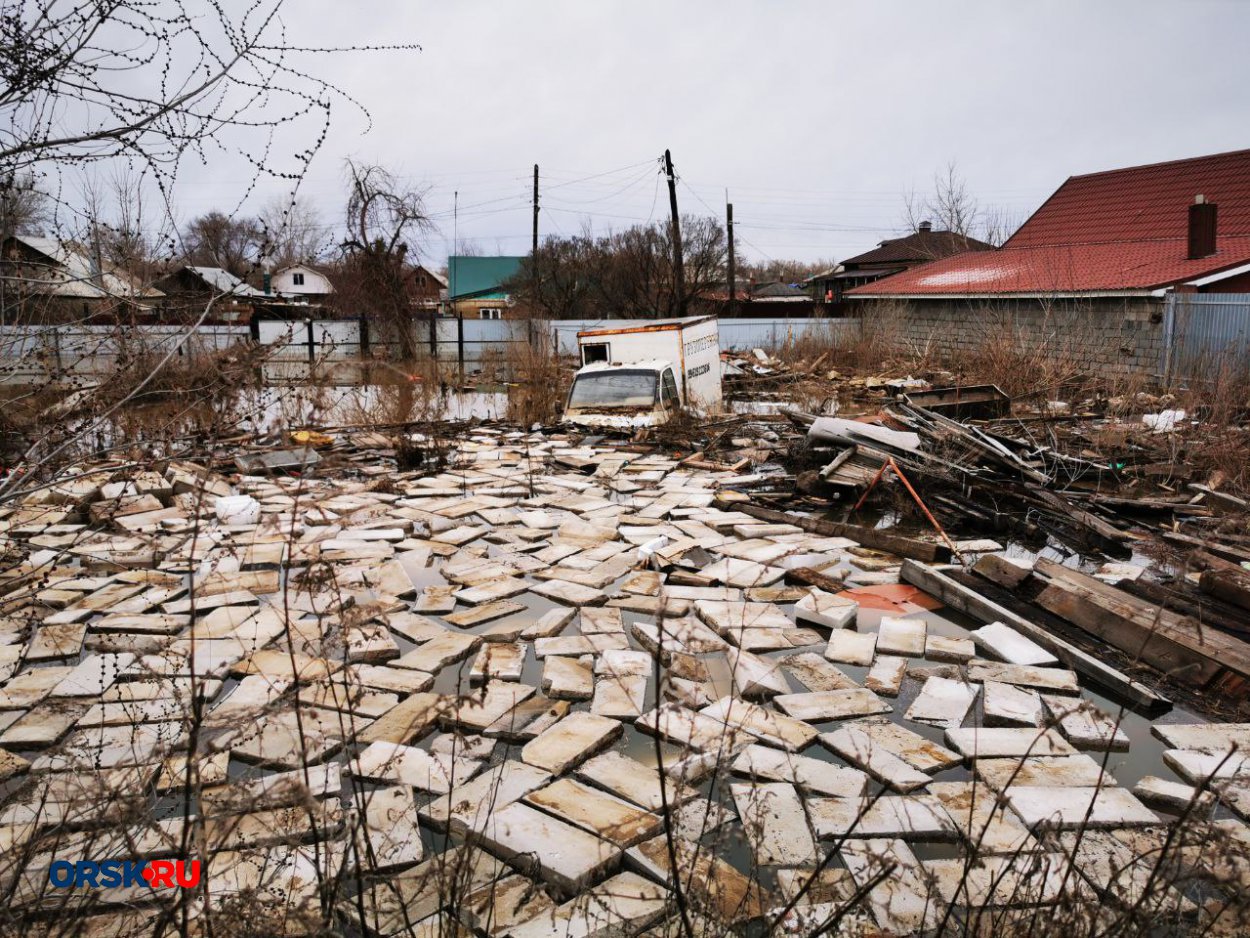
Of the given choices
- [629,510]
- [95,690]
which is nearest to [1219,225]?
[629,510]

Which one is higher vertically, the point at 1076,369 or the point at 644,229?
the point at 644,229

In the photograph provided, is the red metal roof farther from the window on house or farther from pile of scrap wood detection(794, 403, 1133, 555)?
pile of scrap wood detection(794, 403, 1133, 555)

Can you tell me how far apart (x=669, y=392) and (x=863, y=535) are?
6671 mm

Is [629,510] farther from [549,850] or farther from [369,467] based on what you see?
[549,850]

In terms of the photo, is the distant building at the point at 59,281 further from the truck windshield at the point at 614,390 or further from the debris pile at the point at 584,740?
the truck windshield at the point at 614,390

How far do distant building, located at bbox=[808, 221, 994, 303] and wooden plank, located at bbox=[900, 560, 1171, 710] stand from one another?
122 feet

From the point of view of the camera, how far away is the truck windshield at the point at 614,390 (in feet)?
45.2

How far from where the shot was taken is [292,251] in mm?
4160

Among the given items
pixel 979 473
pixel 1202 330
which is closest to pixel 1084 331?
pixel 1202 330

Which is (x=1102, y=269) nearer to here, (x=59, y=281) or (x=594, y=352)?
(x=594, y=352)

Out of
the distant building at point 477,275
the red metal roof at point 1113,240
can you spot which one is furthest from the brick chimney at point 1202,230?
the distant building at point 477,275

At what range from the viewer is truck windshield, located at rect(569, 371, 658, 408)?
13.8m

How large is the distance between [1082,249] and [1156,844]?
21676 millimetres

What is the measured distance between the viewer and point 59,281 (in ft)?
9.34
